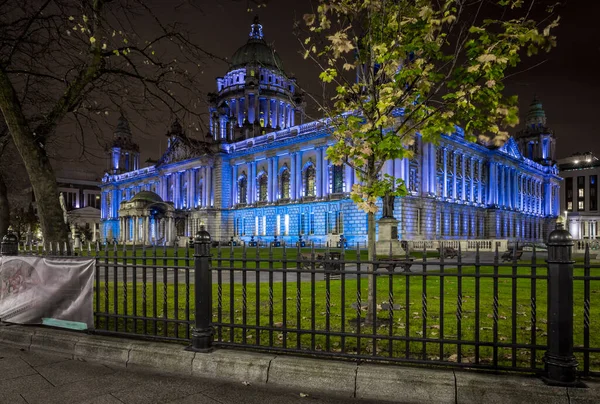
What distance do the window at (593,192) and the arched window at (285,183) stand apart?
82205 mm

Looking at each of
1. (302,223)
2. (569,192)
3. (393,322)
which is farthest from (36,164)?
(569,192)

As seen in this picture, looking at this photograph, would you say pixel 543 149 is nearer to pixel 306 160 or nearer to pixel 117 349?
pixel 306 160

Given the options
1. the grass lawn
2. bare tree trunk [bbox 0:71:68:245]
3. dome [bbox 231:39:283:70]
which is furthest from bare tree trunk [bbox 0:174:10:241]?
dome [bbox 231:39:283:70]

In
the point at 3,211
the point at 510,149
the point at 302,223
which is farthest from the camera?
the point at 510,149

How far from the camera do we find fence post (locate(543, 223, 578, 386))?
4.18 m

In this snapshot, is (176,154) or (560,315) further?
(176,154)

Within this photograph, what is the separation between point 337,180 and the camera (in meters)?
53.3

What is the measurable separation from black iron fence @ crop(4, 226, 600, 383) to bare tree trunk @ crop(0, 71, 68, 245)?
2.22m

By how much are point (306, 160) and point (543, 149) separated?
56.8 m

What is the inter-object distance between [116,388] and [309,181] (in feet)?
175

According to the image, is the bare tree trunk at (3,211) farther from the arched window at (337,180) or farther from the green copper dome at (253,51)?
the green copper dome at (253,51)

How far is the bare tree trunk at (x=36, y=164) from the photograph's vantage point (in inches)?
336

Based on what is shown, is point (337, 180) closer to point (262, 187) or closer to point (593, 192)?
point (262, 187)

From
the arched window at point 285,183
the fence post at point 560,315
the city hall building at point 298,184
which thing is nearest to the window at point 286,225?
the city hall building at point 298,184
